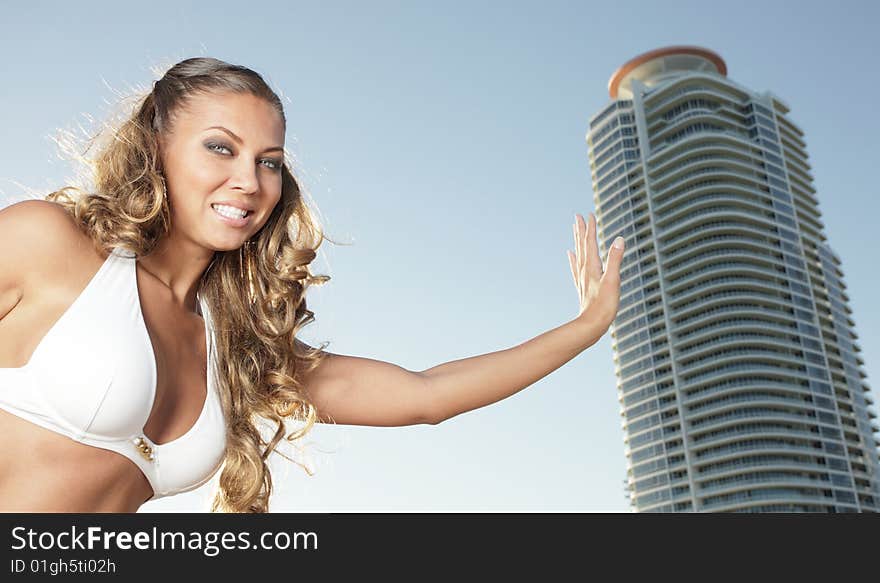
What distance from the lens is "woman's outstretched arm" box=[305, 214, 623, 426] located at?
8.32 feet

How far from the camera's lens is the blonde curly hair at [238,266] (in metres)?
2.23

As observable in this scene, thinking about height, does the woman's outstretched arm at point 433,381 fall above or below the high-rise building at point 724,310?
below

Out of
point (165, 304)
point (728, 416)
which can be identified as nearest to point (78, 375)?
point (165, 304)

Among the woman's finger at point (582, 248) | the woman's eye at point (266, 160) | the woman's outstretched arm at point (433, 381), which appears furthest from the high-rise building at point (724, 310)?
the woman's eye at point (266, 160)

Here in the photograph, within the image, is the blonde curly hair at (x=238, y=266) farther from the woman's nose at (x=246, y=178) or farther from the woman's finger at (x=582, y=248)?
the woman's finger at (x=582, y=248)

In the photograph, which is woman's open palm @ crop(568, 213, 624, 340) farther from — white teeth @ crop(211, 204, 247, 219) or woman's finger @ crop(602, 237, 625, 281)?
white teeth @ crop(211, 204, 247, 219)

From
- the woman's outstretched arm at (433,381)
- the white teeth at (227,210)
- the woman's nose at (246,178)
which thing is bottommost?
the woman's outstretched arm at (433,381)

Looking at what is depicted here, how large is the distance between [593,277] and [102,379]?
1.62 m

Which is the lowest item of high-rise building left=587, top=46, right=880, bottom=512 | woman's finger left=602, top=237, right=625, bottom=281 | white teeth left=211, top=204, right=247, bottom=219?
white teeth left=211, top=204, right=247, bottom=219

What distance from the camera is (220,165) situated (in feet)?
7.36

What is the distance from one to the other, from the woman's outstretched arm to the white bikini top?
0.59m

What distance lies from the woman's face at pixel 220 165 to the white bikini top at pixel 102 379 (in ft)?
0.81

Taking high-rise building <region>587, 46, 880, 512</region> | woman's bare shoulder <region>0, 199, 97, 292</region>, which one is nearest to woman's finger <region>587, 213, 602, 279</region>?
woman's bare shoulder <region>0, 199, 97, 292</region>
